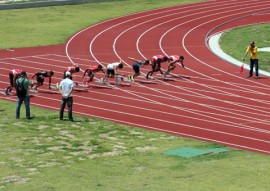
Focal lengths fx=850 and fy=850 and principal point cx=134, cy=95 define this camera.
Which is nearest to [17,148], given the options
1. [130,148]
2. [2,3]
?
[130,148]

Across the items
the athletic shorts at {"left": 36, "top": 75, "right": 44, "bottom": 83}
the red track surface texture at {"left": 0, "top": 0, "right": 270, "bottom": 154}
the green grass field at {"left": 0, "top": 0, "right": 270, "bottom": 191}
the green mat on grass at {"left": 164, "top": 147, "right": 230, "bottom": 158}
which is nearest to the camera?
the green grass field at {"left": 0, "top": 0, "right": 270, "bottom": 191}

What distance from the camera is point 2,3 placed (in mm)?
59781

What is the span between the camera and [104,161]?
19.0 metres

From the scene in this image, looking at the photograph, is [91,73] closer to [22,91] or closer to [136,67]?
[136,67]

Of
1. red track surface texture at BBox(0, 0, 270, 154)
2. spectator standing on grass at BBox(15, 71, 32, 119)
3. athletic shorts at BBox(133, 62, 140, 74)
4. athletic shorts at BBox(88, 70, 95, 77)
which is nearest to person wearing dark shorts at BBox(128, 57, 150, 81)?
athletic shorts at BBox(133, 62, 140, 74)

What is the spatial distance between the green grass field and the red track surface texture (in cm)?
137

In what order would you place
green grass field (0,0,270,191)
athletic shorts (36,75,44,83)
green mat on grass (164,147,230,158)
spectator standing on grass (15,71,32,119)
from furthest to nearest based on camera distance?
athletic shorts (36,75,44,83) < spectator standing on grass (15,71,32,119) < green mat on grass (164,147,230,158) < green grass field (0,0,270,191)

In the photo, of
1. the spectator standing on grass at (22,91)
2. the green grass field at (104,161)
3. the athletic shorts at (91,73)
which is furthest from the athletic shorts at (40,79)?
the spectator standing on grass at (22,91)

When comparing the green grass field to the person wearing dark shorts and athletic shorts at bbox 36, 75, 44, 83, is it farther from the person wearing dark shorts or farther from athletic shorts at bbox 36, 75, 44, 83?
the person wearing dark shorts

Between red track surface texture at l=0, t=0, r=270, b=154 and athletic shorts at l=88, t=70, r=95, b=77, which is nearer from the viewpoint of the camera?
red track surface texture at l=0, t=0, r=270, b=154

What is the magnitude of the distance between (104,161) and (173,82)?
47.6ft

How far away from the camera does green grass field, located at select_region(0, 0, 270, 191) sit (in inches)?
652

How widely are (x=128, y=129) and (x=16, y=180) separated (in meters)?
7.06

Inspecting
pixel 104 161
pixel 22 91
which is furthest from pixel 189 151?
pixel 22 91
